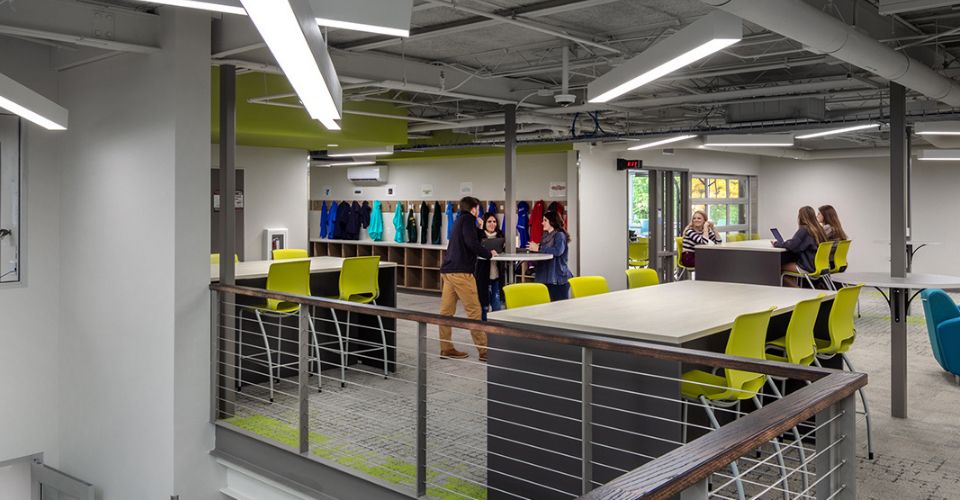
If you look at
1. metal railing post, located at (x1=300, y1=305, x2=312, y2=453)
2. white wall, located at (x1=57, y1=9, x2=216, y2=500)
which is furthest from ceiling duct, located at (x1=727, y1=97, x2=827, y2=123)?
metal railing post, located at (x1=300, y1=305, x2=312, y2=453)

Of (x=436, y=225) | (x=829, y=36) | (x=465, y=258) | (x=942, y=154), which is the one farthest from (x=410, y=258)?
(x=829, y=36)

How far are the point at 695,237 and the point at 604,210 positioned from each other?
2.67 metres

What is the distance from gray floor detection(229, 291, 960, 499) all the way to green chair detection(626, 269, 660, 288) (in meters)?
1.56

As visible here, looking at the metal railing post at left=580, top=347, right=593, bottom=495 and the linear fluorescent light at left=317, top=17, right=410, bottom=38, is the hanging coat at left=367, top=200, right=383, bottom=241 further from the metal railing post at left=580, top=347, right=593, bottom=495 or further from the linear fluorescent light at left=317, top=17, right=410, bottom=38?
the metal railing post at left=580, top=347, right=593, bottom=495

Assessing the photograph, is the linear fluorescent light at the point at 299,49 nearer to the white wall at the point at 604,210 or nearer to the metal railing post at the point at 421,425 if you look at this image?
the metal railing post at the point at 421,425

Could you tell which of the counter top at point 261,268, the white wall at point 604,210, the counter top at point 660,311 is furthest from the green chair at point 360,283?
the white wall at point 604,210

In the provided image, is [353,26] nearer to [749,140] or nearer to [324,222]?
[749,140]

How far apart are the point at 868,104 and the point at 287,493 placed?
9793mm

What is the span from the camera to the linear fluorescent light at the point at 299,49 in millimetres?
1988

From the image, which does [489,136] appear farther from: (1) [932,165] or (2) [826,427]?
(2) [826,427]

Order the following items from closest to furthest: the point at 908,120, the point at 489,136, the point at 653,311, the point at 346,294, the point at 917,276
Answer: the point at 653,311 < the point at 917,276 < the point at 346,294 < the point at 908,120 < the point at 489,136

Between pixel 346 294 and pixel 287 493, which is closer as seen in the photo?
pixel 287 493

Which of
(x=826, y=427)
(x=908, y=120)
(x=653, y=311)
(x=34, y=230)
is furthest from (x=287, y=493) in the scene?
(x=908, y=120)

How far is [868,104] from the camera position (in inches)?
423
